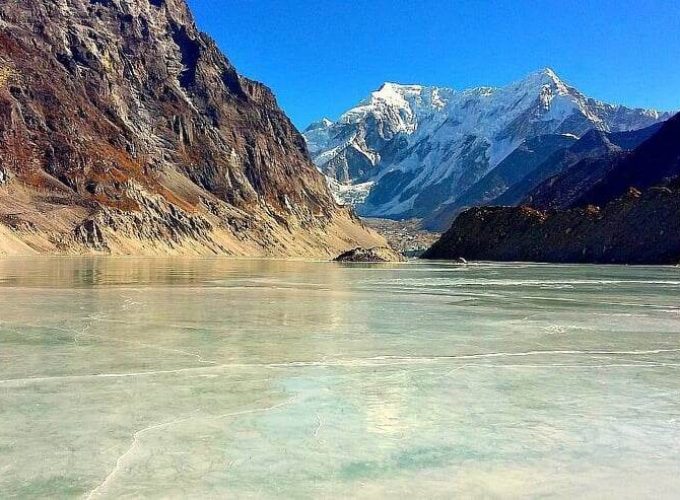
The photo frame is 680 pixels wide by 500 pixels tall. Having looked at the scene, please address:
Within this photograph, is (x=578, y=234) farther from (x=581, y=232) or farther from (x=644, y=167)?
(x=644, y=167)

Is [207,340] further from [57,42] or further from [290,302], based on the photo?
[57,42]

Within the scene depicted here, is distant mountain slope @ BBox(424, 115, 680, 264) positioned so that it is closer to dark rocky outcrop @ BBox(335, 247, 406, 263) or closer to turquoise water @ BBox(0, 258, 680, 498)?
dark rocky outcrop @ BBox(335, 247, 406, 263)

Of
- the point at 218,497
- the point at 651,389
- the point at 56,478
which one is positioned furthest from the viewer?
the point at 651,389

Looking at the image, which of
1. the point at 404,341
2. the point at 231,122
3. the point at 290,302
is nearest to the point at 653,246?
the point at 290,302

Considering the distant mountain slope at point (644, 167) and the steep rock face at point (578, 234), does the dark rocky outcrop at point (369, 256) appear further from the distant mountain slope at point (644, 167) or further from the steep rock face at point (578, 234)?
the distant mountain slope at point (644, 167)

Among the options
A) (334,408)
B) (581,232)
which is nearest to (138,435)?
(334,408)

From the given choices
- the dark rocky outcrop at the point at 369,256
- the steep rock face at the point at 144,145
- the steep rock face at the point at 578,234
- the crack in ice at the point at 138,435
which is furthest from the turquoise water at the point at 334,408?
the steep rock face at the point at 144,145

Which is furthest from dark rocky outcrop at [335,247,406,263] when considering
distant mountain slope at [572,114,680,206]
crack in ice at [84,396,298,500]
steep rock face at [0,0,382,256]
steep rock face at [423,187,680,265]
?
crack in ice at [84,396,298,500]
